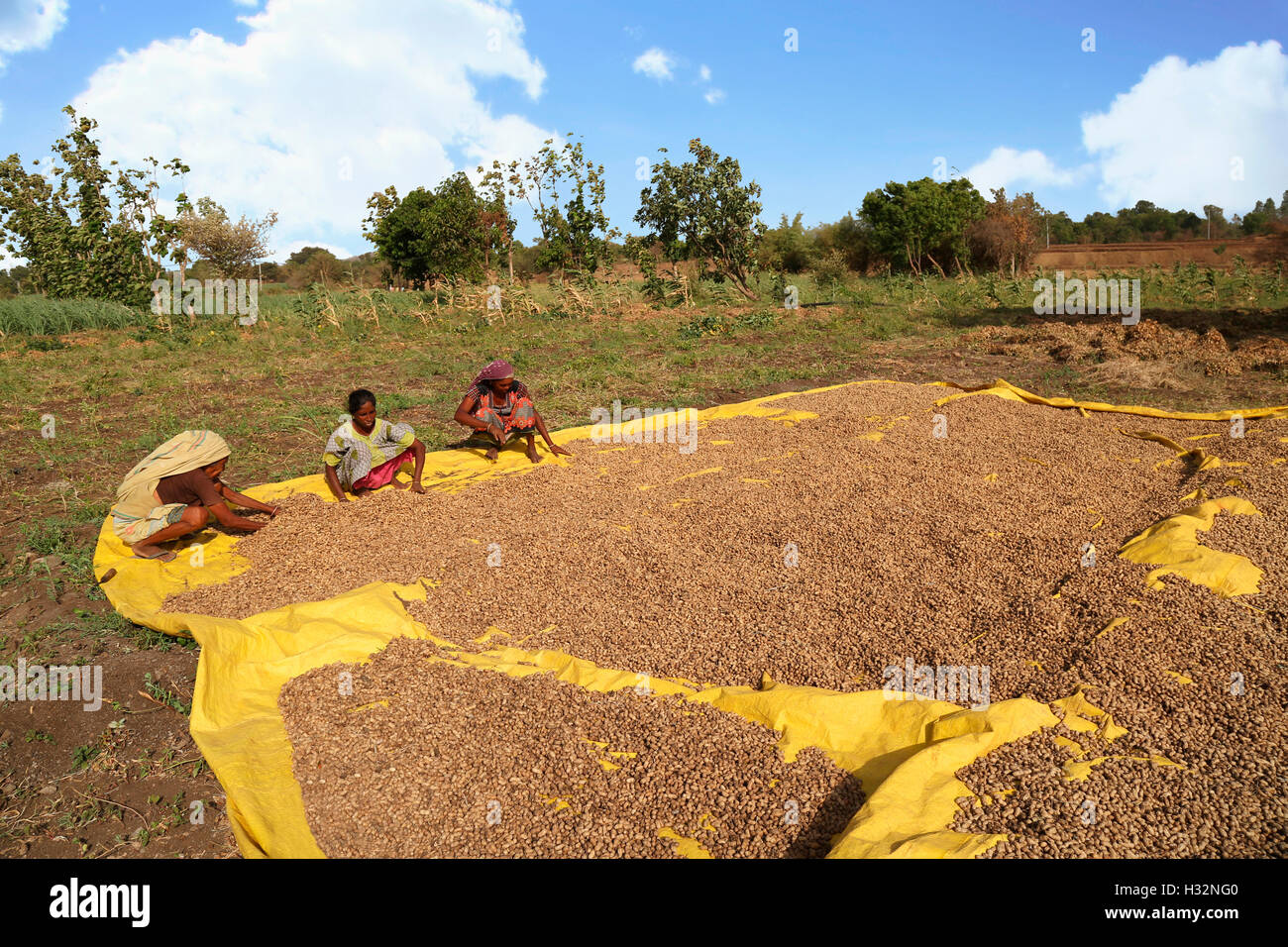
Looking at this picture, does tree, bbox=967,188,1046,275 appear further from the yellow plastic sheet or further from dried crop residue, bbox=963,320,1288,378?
the yellow plastic sheet

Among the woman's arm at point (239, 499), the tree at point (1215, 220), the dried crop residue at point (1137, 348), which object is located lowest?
the woman's arm at point (239, 499)

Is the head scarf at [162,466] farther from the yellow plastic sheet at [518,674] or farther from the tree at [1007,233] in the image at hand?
the tree at [1007,233]

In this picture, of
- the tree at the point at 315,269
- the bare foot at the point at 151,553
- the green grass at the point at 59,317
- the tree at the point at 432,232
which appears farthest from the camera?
the tree at the point at 315,269

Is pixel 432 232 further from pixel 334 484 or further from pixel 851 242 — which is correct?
pixel 334 484

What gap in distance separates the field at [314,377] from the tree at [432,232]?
17.1 ft

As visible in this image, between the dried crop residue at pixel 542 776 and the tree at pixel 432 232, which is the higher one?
the tree at pixel 432 232

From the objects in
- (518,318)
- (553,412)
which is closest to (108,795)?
(553,412)

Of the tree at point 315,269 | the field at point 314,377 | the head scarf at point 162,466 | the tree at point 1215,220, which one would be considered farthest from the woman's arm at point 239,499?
the tree at point 1215,220

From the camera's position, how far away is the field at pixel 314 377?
2646 millimetres

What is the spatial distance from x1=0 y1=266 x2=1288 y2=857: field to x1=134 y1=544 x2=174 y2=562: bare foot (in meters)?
0.26

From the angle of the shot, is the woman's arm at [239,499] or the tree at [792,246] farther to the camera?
the tree at [792,246]

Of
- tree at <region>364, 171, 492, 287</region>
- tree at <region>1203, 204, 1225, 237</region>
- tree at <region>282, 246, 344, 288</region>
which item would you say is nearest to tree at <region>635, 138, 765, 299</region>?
tree at <region>364, 171, 492, 287</region>
